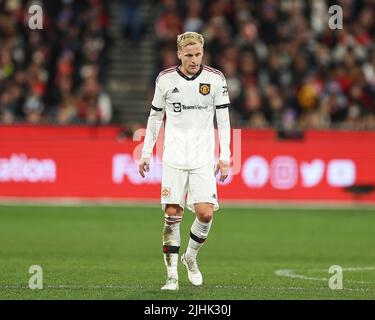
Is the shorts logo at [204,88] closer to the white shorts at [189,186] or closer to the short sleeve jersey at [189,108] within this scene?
the short sleeve jersey at [189,108]

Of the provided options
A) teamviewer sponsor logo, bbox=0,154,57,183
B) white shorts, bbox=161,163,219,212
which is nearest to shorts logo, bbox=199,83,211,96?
white shorts, bbox=161,163,219,212

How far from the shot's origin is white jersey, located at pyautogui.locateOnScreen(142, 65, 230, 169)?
11.3 m

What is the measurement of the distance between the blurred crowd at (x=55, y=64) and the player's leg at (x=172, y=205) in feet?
47.0

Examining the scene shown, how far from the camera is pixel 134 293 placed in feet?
35.2

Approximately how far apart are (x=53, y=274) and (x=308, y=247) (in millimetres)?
5462

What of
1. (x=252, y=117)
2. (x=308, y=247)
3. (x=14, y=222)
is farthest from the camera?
(x=252, y=117)

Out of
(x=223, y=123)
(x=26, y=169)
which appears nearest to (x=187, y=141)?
(x=223, y=123)

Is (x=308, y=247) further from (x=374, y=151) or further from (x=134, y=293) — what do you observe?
(x=374, y=151)

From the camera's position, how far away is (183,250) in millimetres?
15781

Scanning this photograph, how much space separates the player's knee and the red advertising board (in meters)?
13.1

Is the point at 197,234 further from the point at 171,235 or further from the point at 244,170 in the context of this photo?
the point at 244,170

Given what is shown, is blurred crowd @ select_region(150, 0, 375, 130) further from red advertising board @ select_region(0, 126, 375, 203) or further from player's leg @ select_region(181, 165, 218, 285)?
player's leg @ select_region(181, 165, 218, 285)
